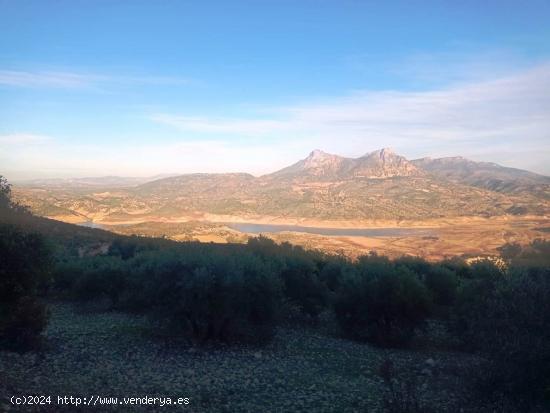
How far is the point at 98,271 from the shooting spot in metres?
20.0

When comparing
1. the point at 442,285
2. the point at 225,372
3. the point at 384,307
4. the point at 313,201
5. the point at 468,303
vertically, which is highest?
A: the point at 313,201

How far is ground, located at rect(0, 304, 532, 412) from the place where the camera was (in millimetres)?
9312

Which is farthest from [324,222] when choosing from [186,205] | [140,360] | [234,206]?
[140,360]

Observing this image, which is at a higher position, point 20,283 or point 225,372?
point 20,283

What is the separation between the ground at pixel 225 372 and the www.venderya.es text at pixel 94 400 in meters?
0.17

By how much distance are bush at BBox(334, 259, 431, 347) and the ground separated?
2.30 ft

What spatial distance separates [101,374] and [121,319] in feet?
21.7

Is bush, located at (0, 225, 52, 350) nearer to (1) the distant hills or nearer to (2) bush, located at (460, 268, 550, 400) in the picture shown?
(2) bush, located at (460, 268, 550, 400)

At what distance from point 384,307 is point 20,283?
458 inches

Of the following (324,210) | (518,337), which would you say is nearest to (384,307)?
(518,337)

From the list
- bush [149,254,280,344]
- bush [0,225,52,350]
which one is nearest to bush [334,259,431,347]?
bush [149,254,280,344]

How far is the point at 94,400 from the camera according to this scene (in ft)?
27.7

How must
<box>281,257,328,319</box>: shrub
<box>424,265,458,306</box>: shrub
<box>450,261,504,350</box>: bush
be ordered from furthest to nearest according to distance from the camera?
<box>424,265,458,306</box>: shrub → <box>281,257,328,319</box>: shrub → <box>450,261,504,350</box>: bush

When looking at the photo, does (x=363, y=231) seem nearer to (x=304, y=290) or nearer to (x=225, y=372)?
(x=304, y=290)
